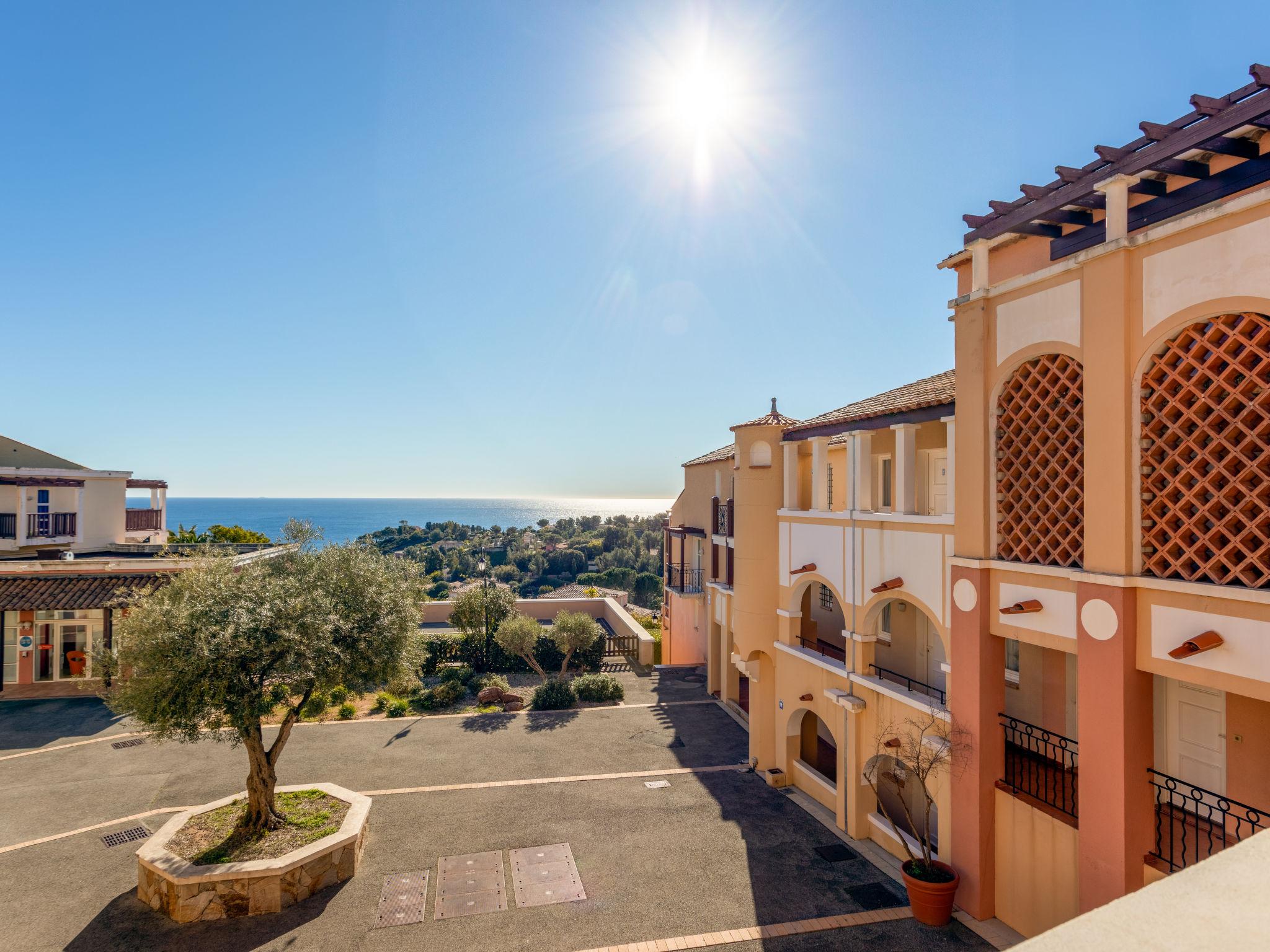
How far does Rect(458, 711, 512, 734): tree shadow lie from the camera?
1984 cm

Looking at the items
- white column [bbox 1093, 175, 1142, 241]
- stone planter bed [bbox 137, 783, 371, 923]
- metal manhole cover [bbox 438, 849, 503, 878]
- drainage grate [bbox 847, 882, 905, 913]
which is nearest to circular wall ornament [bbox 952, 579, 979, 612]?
drainage grate [bbox 847, 882, 905, 913]

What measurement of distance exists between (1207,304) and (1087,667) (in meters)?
5.07

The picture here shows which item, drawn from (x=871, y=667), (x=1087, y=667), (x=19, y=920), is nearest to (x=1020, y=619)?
(x=1087, y=667)

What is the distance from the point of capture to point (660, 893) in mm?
11516

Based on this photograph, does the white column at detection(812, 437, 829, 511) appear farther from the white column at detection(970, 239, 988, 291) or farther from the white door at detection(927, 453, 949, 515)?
the white column at detection(970, 239, 988, 291)

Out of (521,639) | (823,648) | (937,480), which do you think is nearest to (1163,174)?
(937,480)

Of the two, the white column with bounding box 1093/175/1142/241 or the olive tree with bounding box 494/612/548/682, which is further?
the olive tree with bounding box 494/612/548/682

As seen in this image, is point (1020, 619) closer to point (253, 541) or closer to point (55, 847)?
point (55, 847)

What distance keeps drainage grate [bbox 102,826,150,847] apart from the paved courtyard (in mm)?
189

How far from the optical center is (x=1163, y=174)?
8.75 metres

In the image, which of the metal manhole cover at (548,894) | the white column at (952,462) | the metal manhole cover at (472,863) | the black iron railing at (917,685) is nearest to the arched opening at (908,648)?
the black iron railing at (917,685)

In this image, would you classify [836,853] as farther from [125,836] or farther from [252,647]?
[125,836]

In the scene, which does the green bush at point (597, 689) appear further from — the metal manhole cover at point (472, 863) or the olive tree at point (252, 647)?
the olive tree at point (252, 647)

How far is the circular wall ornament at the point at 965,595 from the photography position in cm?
1080
